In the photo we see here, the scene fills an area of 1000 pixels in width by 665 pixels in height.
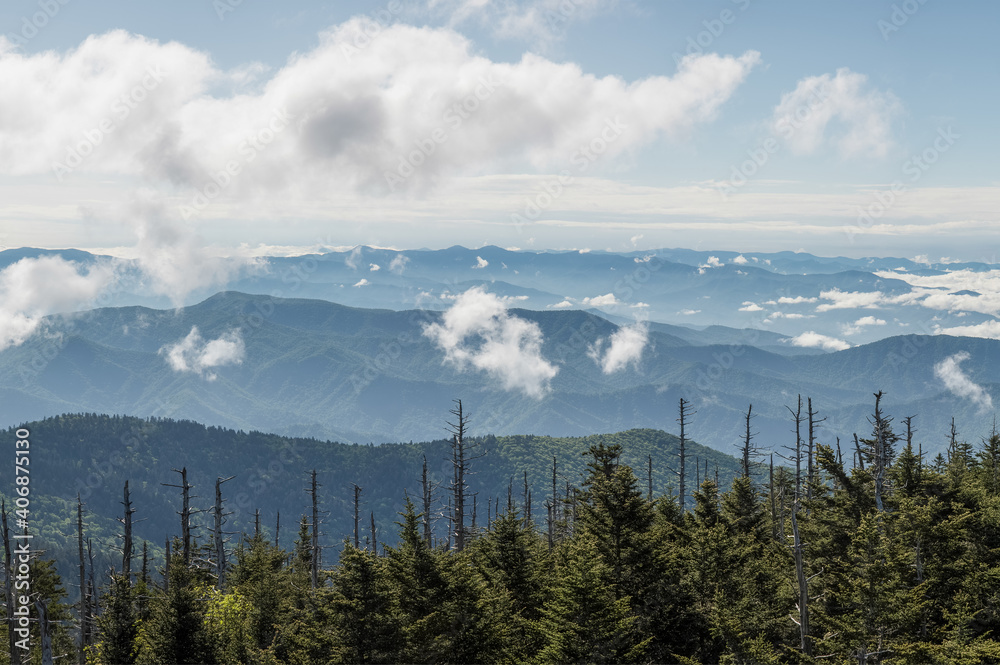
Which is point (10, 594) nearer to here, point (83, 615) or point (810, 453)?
point (83, 615)

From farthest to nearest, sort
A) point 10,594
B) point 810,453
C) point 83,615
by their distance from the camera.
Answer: point 810,453, point 83,615, point 10,594

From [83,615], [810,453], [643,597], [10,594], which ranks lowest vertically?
[83,615]

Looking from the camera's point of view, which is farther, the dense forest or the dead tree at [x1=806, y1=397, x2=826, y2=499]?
the dead tree at [x1=806, y1=397, x2=826, y2=499]

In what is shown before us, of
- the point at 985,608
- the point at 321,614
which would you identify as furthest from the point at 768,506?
the point at 321,614

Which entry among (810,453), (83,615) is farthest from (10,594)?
(810,453)

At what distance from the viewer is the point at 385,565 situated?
29.9 meters

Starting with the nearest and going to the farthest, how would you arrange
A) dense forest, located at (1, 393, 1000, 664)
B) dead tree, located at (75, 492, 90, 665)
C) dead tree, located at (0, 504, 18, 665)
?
dense forest, located at (1, 393, 1000, 664) → dead tree, located at (0, 504, 18, 665) → dead tree, located at (75, 492, 90, 665)

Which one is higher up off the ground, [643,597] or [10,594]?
[643,597]

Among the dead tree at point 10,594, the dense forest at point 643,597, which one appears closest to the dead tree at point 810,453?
the dense forest at point 643,597

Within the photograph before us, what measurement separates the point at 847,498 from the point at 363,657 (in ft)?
A: 81.8

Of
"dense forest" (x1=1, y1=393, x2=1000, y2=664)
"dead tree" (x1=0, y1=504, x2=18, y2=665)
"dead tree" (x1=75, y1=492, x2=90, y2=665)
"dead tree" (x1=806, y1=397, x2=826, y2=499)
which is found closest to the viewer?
"dense forest" (x1=1, y1=393, x2=1000, y2=664)

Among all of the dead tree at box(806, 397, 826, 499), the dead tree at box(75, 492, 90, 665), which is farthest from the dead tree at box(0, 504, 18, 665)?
the dead tree at box(806, 397, 826, 499)

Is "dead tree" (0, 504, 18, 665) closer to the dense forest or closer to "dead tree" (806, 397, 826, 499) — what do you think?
the dense forest

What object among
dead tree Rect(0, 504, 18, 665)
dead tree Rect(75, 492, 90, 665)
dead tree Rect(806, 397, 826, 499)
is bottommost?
dead tree Rect(75, 492, 90, 665)
